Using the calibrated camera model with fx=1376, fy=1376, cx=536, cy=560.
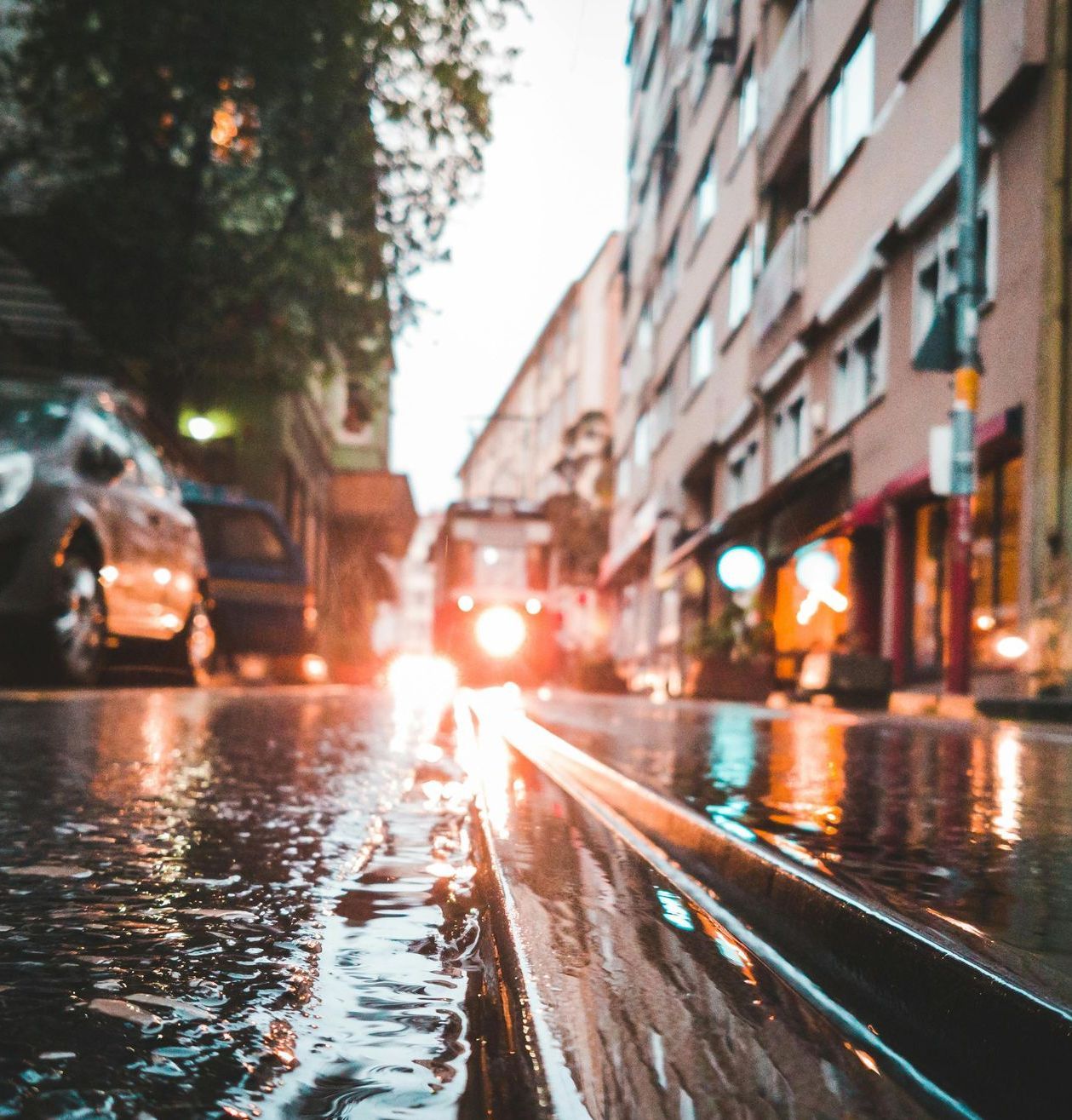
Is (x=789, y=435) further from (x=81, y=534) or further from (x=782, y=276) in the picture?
(x=81, y=534)

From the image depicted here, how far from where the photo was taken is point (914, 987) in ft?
4.92

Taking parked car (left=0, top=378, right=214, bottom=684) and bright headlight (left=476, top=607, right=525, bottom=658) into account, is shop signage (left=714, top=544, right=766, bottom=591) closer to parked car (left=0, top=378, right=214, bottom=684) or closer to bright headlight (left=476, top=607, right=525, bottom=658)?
bright headlight (left=476, top=607, right=525, bottom=658)

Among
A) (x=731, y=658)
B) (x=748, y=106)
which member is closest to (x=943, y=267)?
(x=731, y=658)

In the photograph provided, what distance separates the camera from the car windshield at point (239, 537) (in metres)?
13.7

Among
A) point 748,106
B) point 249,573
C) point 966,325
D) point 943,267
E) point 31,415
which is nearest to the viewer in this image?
point 31,415

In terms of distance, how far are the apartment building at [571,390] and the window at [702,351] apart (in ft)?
35.7

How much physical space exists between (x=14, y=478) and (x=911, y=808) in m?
5.86

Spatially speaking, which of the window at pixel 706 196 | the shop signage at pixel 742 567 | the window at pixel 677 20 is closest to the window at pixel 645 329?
the window at pixel 706 196

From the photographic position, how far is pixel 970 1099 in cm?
119

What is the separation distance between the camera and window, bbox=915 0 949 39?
556 inches

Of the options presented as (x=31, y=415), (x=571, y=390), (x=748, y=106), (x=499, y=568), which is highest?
(x=571, y=390)

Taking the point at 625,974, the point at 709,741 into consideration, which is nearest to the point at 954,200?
the point at 709,741

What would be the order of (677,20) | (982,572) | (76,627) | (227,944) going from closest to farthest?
(227,944), (76,627), (982,572), (677,20)

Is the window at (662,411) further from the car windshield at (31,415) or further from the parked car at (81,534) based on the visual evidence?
the car windshield at (31,415)
